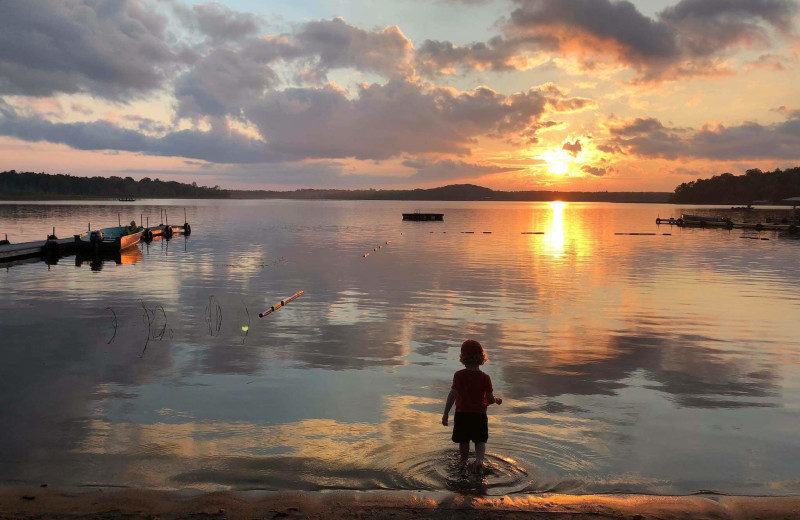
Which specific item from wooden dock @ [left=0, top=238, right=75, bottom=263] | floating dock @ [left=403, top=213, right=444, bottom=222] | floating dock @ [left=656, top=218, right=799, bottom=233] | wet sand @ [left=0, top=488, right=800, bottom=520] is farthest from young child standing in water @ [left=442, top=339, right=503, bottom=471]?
floating dock @ [left=403, top=213, right=444, bottom=222]

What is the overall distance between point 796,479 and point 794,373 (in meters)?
8.59

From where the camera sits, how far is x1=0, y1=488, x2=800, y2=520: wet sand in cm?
799

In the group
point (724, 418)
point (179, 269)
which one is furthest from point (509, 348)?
point (179, 269)

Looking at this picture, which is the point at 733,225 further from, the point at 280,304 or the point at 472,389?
the point at 472,389

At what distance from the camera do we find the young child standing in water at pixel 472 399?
380 inches

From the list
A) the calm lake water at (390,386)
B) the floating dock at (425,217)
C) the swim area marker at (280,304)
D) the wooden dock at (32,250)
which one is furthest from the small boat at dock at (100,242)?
the floating dock at (425,217)

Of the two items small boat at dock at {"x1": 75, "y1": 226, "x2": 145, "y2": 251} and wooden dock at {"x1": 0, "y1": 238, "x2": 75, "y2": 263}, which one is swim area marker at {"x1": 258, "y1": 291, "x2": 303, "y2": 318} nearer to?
wooden dock at {"x1": 0, "y1": 238, "x2": 75, "y2": 263}

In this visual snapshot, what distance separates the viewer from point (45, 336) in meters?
21.8

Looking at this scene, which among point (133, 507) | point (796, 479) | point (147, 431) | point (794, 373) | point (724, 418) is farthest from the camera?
point (794, 373)

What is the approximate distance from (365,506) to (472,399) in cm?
244

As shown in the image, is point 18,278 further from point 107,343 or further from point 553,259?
point 553,259

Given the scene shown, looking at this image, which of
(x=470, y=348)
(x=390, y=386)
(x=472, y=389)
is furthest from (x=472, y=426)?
(x=390, y=386)

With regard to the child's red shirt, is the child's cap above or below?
above

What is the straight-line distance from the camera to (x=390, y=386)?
1575cm
